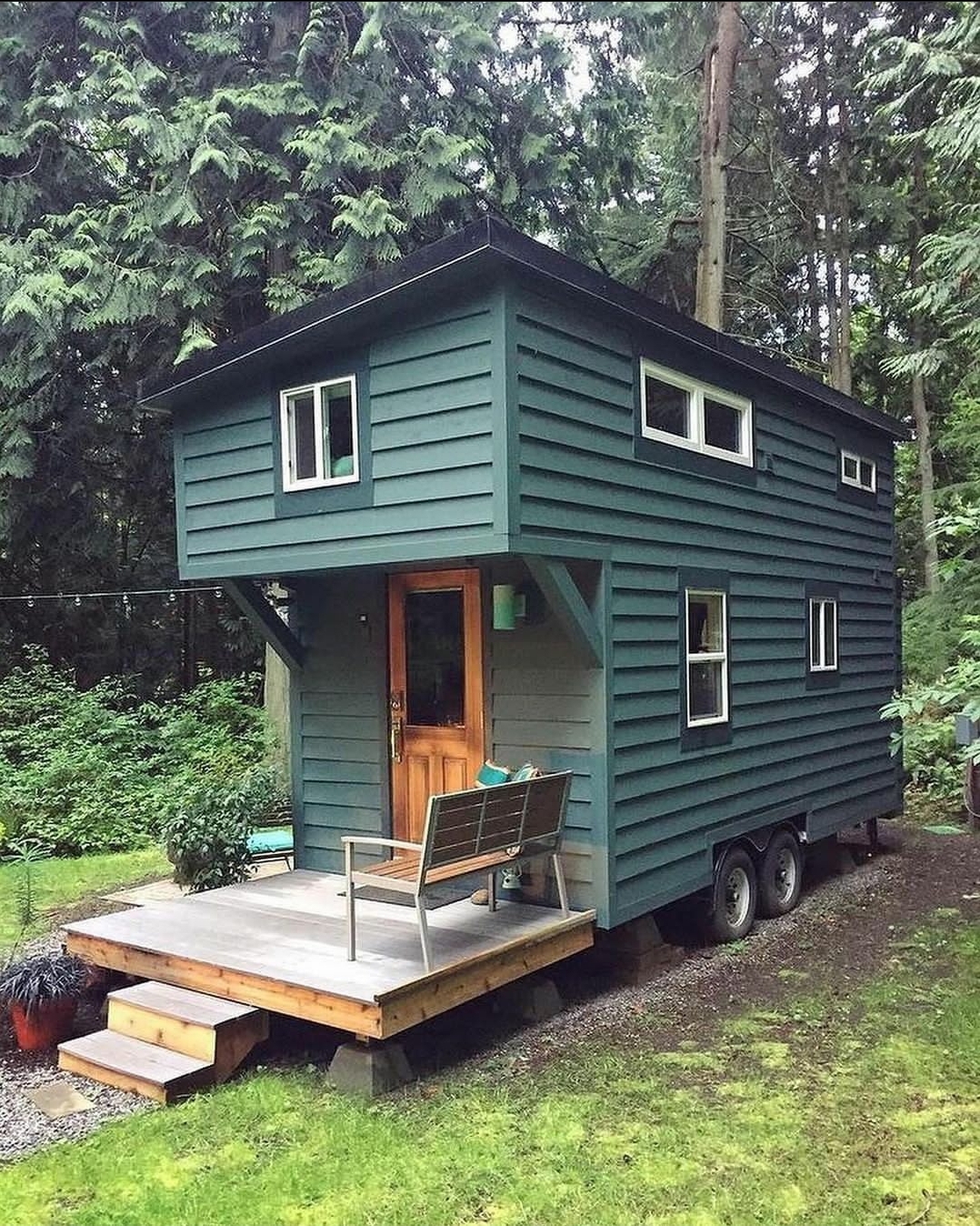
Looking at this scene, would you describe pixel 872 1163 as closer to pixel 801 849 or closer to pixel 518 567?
pixel 518 567

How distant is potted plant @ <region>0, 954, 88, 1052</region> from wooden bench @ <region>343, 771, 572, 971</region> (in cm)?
142

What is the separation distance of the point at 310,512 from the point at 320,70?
22.4 feet

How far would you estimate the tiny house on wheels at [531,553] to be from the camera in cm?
488

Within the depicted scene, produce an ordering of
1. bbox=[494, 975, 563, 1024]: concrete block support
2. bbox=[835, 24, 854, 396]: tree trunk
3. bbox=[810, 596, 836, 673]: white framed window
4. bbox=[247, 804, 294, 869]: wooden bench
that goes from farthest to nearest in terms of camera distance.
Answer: bbox=[835, 24, 854, 396]: tree trunk < bbox=[810, 596, 836, 673]: white framed window < bbox=[247, 804, 294, 869]: wooden bench < bbox=[494, 975, 563, 1024]: concrete block support

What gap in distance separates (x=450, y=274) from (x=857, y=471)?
17.6 feet

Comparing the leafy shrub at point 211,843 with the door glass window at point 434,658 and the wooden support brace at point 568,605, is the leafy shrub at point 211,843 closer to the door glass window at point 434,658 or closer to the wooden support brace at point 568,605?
the door glass window at point 434,658

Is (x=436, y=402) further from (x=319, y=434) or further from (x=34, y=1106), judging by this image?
(x=34, y=1106)

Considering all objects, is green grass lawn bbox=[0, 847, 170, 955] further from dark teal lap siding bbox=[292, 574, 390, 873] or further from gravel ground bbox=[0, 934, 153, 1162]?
dark teal lap siding bbox=[292, 574, 390, 873]

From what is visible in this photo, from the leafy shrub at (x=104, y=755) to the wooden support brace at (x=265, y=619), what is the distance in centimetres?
276

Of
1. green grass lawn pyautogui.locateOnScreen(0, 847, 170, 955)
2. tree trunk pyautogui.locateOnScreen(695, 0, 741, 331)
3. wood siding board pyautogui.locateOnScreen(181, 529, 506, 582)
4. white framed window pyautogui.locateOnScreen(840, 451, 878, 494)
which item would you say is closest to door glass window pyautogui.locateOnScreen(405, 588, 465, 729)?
wood siding board pyautogui.locateOnScreen(181, 529, 506, 582)

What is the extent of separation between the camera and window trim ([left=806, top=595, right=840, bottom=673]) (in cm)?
775

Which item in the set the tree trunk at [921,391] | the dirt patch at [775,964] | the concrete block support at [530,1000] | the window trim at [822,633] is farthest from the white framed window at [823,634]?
the tree trunk at [921,391]

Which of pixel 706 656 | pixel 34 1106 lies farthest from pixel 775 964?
pixel 34 1106

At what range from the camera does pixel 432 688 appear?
611 centimetres
